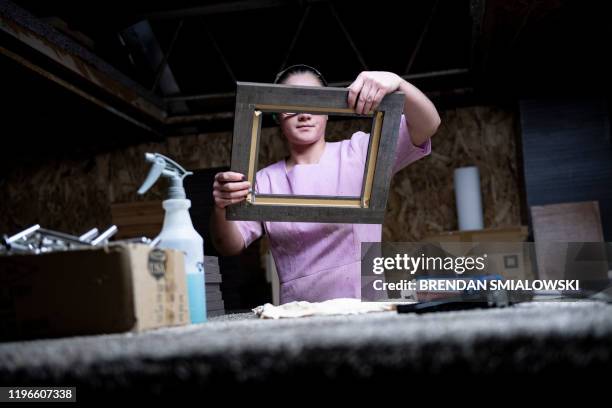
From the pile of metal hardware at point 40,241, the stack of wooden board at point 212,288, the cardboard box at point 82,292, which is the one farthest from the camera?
the stack of wooden board at point 212,288

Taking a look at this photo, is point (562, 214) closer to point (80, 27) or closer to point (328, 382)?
point (80, 27)

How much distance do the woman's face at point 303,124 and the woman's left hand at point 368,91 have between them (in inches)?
20.8

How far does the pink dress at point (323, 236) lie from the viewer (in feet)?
4.78

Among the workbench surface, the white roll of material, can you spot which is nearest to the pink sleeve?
the workbench surface

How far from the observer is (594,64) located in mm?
4016

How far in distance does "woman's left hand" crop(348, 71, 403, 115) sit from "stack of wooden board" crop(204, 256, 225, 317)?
1.50 ft

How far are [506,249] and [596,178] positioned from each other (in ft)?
11.2

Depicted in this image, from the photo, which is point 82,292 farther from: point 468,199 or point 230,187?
point 468,199

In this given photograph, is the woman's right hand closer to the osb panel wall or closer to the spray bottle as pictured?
the spray bottle

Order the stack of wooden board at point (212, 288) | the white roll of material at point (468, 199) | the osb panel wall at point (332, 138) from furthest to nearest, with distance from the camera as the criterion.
Result: the osb panel wall at point (332, 138) < the white roll of material at point (468, 199) < the stack of wooden board at point (212, 288)

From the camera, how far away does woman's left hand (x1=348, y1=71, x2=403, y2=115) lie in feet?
3.34

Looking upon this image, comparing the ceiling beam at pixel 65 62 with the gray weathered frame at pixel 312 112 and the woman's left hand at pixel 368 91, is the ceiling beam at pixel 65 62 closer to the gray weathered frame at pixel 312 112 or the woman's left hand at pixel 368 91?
the gray weathered frame at pixel 312 112

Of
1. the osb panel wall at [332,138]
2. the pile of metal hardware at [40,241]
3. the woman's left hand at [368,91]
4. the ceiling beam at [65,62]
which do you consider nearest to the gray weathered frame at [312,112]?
the woman's left hand at [368,91]

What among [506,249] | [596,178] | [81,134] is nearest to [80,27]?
[81,134]
